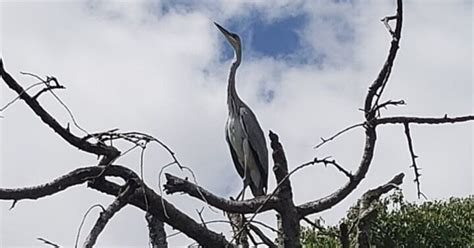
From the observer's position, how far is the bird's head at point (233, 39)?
13.0 feet

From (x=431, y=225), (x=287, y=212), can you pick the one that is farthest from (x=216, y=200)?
(x=431, y=225)

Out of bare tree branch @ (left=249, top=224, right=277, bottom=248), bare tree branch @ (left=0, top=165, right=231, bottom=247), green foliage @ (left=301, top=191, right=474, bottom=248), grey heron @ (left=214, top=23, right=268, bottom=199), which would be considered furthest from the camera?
green foliage @ (left=301, top=191, right=474, bottom=248)

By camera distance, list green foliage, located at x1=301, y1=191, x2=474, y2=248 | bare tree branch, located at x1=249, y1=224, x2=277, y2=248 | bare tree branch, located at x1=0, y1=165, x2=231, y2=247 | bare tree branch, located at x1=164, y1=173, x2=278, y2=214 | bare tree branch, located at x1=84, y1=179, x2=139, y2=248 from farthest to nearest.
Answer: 1. green foliage, located at x1=301, y1=191, x2=474, y2=248
2. bare tree branch, located at x1=249, y1=224, x2=277, y2=248
3. bare tree branch, located at x1=164, y1=173, x2=278, y2=214
4. bare tree branch, located at x1=0, y1=165, x2=231, y2=247
5. bare tree branch, located at x1=84, y1=179, x2=139, y2=248

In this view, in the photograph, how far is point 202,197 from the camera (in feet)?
5.92

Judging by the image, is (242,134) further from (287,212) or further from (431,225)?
(431,225)

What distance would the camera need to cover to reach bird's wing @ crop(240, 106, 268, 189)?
12.4ft

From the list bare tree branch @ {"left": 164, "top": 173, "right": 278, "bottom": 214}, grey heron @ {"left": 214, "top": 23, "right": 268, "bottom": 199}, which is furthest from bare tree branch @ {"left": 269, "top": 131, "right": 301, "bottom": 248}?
grey heron @ {"left": 214, "top": 23, "right": 268, "bottom": 199}

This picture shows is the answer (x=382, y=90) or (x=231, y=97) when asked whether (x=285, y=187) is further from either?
(x=231, y=97)

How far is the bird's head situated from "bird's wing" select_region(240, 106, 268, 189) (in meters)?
0.25

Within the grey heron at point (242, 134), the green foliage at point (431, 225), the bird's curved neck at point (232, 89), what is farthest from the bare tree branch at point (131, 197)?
the green foliage at point (431, 225)

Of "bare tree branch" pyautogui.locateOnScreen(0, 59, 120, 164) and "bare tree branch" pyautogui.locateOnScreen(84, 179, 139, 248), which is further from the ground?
"bare tree branch" pyautogui.locateOnScreen(0, 59, 120, 164)

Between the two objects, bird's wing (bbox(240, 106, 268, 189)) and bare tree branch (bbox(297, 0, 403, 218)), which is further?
bird's wing (bbox(240, 106, 268, 189))

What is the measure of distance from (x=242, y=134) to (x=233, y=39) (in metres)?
0.46

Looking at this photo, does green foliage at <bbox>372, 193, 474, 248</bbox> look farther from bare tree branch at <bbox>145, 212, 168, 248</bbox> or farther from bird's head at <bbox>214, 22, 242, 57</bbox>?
bare tree branch at <bbox>145, 212, 168, 248</bbox>
